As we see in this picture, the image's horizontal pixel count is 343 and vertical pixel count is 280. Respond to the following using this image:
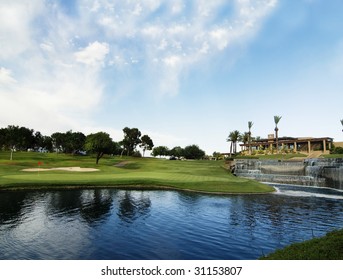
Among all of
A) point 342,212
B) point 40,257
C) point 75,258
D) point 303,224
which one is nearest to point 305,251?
point 303,224

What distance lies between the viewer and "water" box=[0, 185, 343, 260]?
46.7ft

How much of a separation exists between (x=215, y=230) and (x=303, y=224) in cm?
814

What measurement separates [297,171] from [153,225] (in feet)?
183

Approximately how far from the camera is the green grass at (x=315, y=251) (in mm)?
10711

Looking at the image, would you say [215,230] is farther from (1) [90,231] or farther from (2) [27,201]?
(2) [27,201]

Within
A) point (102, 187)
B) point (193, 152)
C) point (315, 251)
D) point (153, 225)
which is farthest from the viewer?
point (193, 152)

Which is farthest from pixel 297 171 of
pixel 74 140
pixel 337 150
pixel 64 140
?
pixel 64 140

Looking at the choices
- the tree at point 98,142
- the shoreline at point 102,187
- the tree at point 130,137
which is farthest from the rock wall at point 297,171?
the tree at point 130,137

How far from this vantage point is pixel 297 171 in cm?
6297

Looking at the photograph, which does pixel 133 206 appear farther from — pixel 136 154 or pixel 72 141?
pixel 136 154

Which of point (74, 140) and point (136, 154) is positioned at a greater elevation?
point (74, 140)

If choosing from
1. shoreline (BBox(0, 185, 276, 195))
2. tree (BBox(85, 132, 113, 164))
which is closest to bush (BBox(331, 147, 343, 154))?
shoreline (BBox(0, 185, 276, 195))

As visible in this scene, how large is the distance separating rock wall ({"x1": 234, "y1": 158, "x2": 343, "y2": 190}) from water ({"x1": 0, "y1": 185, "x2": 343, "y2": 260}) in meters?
25.1

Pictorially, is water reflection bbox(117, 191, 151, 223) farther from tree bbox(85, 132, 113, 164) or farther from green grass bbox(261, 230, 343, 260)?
tree bbox(85, 132, 113, 164)
